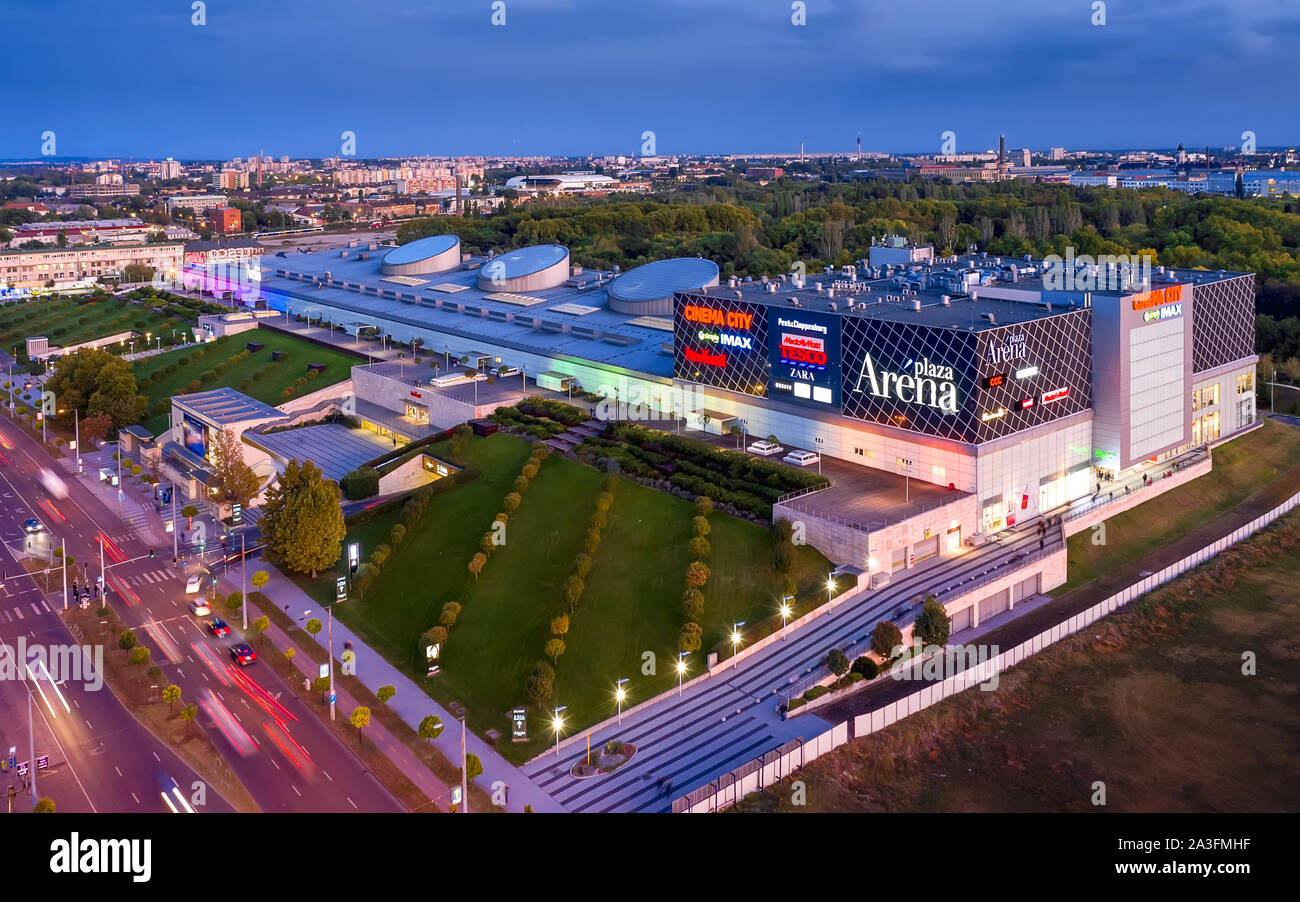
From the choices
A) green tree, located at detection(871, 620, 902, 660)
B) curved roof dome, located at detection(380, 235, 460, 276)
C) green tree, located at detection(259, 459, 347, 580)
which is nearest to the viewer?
green tree, located at detection(871, 620, 902, 660)

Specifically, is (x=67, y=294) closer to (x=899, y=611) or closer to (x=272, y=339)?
(x=272, y=339)

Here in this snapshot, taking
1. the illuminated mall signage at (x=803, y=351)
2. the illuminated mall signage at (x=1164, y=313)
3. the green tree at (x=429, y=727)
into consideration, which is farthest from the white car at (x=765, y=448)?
the green tree at (x=429, y=727)

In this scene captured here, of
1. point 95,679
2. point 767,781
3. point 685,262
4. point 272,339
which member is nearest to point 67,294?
point 272,339

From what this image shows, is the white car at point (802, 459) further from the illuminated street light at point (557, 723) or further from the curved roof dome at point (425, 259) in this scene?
the curved roof dome at point (425, 259)

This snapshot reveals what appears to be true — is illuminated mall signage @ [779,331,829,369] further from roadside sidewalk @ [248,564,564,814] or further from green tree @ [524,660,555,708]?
roadside sidewalk @ [248,564,564,814]

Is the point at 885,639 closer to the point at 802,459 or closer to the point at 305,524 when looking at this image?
the point at 802,459

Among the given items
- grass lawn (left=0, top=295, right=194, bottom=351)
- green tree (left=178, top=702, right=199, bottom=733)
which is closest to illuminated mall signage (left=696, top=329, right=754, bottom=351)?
green tree (left=178, top=702, right=199, bottom=733)
